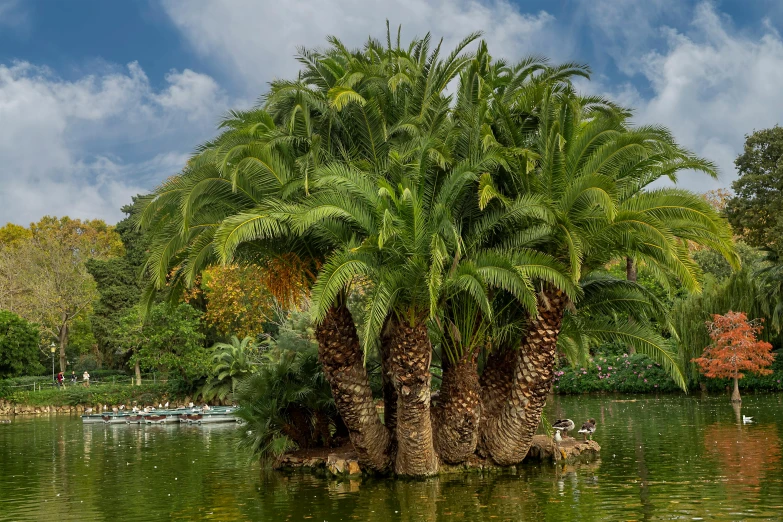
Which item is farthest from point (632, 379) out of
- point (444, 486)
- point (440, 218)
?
point (440, 218)

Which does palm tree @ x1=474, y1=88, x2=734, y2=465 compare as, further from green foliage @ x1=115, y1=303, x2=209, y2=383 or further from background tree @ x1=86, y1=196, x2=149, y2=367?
background tree @ x1=86, y1=196, x2=149, y2=367

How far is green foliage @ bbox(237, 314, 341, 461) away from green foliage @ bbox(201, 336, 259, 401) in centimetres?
1980

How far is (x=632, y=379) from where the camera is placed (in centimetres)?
3844

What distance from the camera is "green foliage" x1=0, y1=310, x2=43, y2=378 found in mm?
45969

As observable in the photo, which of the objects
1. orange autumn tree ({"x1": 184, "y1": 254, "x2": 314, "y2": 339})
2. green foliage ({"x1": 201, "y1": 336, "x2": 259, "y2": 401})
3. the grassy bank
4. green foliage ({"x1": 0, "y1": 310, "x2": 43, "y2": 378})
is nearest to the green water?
orange autumn tree ({"x1": 184, "y1": 254, "x2": 314, "y2": 339})

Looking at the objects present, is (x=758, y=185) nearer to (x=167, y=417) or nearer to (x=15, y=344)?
(x=167, y=417)

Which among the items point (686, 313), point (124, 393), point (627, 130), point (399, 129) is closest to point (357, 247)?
point (399, 129)

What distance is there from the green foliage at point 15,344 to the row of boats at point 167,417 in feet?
38.3

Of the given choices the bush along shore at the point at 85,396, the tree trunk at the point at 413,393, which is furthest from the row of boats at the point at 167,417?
the tree trunk at the point at 413,393

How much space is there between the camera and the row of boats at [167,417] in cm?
3419

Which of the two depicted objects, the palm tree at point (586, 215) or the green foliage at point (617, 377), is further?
the green foliage at point (617, 377)

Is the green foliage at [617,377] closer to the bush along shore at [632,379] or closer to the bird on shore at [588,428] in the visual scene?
the bush along shore at [632,379]

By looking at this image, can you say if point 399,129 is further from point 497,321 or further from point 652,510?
point 652,510

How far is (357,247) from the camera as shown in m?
13.4
